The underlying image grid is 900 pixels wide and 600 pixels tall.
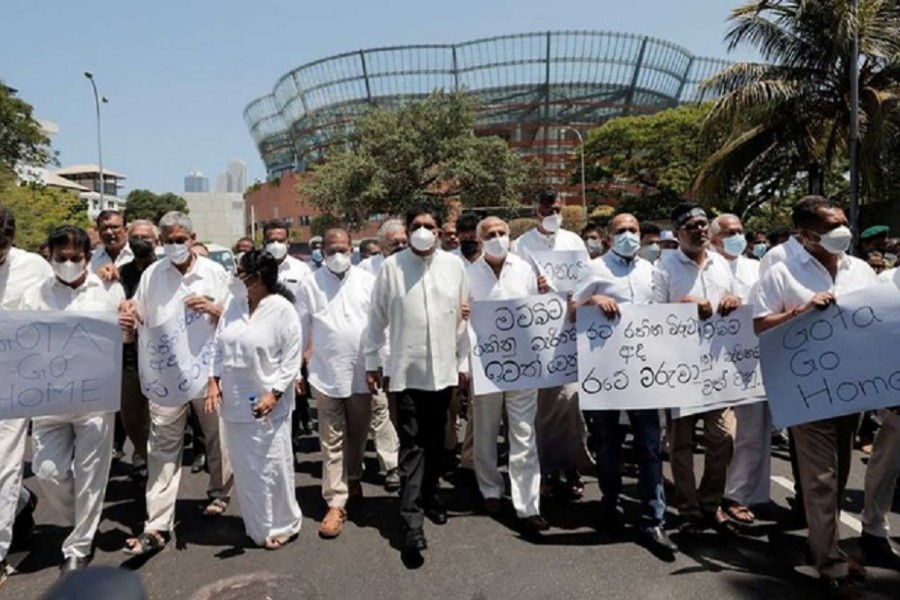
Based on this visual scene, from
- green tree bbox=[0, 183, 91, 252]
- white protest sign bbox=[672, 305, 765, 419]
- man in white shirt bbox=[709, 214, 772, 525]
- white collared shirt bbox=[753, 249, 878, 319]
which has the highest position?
green tree bbox=[0, 183, 91, 252]

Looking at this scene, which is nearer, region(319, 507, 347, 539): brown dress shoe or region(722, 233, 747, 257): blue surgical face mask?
region(319, 507, 347, 539): brown dress shoe

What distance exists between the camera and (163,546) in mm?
4125

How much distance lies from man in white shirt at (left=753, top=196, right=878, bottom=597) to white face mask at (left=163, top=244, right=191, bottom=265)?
11.2 ft

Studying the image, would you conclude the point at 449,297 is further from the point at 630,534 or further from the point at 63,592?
the point at 63,592

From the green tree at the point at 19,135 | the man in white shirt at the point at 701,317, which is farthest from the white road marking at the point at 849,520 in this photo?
the green tree at the point at 19,135

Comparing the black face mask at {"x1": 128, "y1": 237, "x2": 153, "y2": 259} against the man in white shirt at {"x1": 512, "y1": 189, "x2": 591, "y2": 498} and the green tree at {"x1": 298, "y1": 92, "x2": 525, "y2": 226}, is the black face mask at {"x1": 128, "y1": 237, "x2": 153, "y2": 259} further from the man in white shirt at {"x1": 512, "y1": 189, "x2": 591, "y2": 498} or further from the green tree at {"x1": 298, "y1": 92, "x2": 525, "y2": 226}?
the green tree at {"x1": 298, "y1": 92, "x2": 525, "y2": 226}

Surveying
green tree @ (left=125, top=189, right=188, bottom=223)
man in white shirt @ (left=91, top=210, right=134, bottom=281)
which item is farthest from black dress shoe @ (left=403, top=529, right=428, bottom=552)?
green tree @ (left=125, top=189, right=188, bottom=223)

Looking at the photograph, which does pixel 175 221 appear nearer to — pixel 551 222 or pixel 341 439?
pixel 341 439

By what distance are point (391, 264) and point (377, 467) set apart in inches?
89.5

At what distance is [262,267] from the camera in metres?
4.03

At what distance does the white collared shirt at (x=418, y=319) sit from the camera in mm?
4125

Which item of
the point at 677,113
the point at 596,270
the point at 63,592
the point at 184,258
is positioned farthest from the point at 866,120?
the point at 677,113

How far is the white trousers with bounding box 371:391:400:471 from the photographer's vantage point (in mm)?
5305

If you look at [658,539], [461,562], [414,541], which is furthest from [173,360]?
[658,539]
